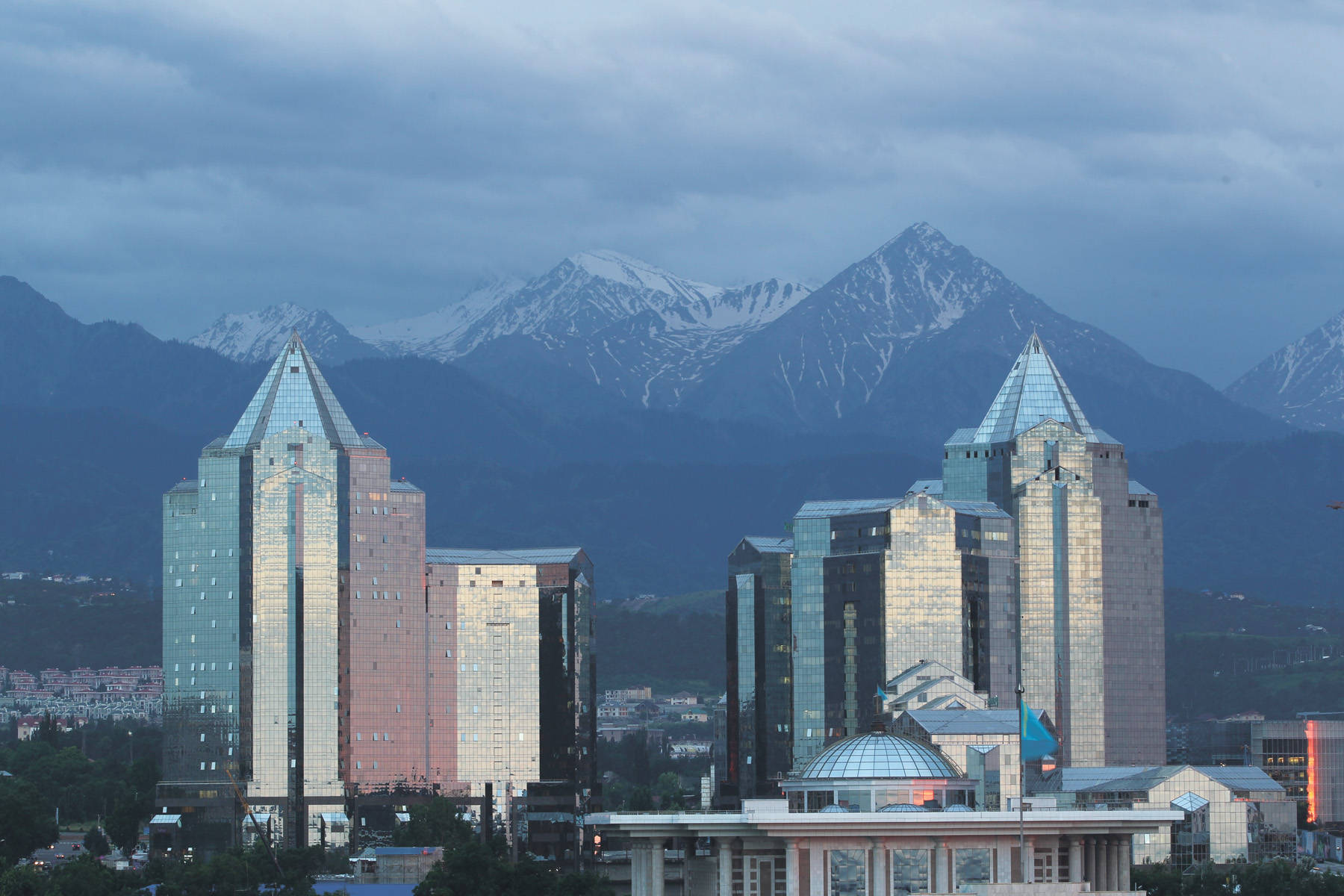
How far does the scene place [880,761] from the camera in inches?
4422

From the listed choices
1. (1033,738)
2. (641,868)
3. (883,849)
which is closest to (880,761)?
(1033,738)

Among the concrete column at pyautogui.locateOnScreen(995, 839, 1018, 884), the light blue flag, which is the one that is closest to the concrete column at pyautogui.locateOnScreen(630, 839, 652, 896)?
the concrete column at pyautogui.locateOnScreen(995, 839, 1018, 884)

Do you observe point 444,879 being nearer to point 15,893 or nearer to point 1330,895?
point 15,893

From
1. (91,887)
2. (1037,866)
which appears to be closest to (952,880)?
(1037,866)

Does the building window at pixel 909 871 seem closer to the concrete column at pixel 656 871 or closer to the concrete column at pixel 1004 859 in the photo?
the concrete column at pixel 1004 859

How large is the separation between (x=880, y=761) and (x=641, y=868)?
13.5m

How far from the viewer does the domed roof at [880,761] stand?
366ft

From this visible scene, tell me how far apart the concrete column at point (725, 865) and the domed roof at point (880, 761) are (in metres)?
14.0

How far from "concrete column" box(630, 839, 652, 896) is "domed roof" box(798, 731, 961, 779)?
1084 centimetres

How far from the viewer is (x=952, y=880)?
96.7 m

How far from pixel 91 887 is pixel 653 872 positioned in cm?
8921

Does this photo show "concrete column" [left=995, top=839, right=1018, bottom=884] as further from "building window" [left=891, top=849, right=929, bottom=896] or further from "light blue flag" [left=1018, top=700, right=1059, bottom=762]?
"light blue flag" [left=1018, top=700, right=1059, bottom=762]

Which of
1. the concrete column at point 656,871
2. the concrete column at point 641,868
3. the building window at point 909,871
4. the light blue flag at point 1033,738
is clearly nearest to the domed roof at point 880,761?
the light blue flag at point 1033,738

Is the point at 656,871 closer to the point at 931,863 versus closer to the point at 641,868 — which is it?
the point at 641,868
